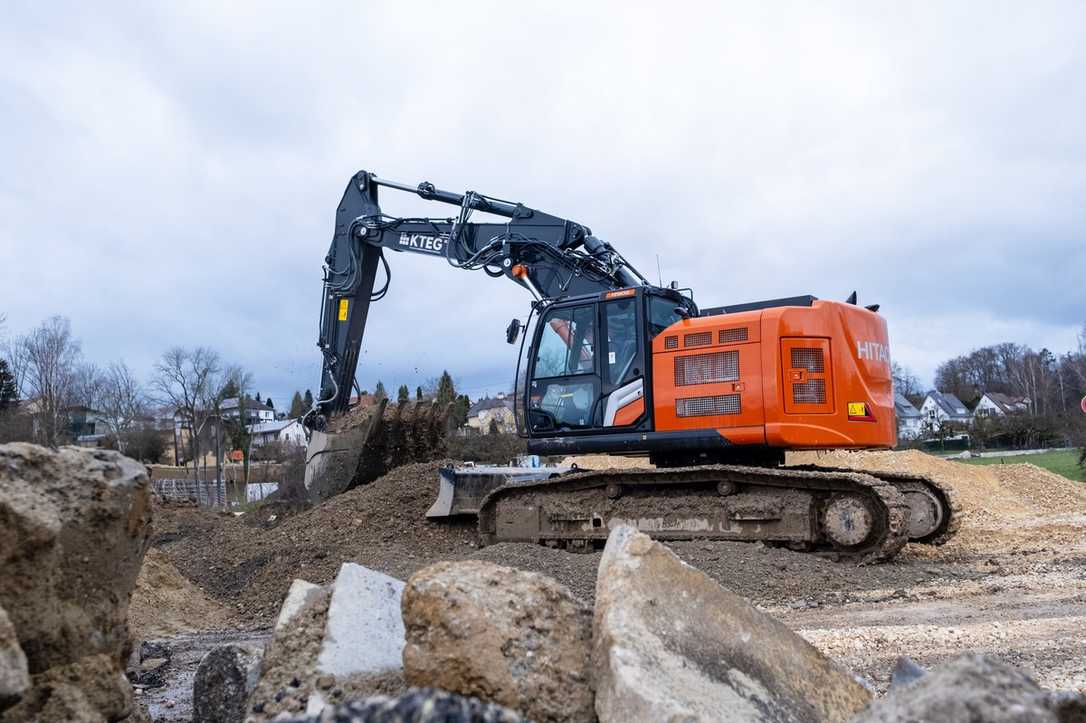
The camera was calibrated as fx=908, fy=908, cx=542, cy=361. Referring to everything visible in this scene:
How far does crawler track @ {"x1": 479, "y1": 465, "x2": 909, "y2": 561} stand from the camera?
25.8 feet

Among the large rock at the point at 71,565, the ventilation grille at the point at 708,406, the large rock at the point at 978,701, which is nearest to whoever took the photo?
the large rock at the point at 978,701

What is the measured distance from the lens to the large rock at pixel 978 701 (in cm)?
183

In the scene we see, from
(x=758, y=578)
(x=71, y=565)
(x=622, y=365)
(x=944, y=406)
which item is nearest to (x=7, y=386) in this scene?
(x=622, y=365)

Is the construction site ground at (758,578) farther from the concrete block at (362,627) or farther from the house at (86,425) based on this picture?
the house at (86,425)

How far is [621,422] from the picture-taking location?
8.91 m

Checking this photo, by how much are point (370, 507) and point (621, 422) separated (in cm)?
316

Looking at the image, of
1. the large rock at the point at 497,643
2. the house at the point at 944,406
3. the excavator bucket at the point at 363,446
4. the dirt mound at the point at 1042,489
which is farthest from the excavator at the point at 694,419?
the house at the point at 944,406

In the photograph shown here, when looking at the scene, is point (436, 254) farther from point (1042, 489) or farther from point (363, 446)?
point (1042, 489)

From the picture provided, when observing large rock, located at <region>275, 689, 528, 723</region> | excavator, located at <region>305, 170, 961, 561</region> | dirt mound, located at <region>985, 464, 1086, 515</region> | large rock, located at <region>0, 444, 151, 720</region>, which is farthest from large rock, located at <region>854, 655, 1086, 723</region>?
dirt mound, located at <region>985, 464, 1086, 515</region>

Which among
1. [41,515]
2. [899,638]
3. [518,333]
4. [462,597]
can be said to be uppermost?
[518,333]

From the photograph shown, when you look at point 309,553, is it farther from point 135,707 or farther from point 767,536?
point 135,707

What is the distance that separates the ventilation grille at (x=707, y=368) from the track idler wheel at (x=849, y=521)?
57.2 inches

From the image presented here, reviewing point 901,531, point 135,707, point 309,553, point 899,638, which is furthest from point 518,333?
point 135,707

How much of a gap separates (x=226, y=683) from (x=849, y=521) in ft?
19.6
